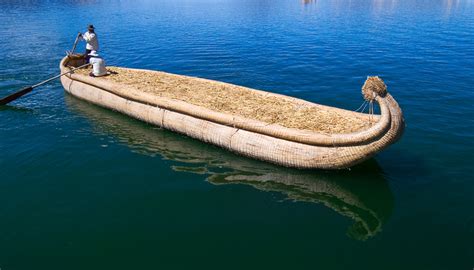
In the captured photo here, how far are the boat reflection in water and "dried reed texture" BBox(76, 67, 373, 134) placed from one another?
3.61 ft

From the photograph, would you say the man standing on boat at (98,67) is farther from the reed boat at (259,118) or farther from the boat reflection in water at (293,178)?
the boat reflection in water at (293,178)

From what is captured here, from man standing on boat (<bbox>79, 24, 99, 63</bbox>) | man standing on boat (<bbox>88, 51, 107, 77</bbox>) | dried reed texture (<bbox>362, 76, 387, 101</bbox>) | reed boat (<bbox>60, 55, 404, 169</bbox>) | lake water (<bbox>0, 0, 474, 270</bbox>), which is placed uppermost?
man standing on boat (<bbox>79, 24, 99, 63</bbox>)

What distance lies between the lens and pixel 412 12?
38.8 m

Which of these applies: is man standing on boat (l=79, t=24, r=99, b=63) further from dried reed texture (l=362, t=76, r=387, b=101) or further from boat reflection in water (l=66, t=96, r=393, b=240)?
dried reed texture (l=362, t=76, r=387, b=101)

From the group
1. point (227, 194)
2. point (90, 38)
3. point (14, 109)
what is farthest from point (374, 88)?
point (14, 109)

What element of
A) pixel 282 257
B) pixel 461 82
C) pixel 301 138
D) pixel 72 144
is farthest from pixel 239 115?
pixel 461 82

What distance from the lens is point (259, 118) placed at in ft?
30.7

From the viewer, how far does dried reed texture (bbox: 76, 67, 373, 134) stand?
28.7 feet

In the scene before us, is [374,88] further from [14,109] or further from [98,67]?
[14,109]

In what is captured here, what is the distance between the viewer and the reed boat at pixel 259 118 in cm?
764

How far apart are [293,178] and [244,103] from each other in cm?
307

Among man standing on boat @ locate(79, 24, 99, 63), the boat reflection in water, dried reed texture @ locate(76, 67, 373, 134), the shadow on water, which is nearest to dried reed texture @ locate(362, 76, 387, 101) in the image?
dried reed texture @ locate(76, 67, 373, 134)

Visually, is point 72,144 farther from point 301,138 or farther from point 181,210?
point 301,138

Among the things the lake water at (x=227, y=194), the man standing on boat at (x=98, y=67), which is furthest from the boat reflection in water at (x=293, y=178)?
the man standing on boat at (x=98, y=67)
